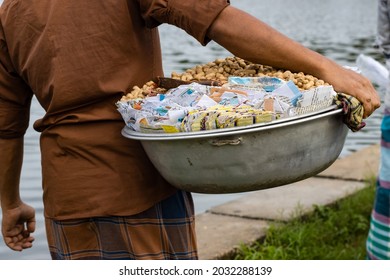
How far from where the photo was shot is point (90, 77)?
2441mm

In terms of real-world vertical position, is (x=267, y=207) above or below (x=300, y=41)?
above

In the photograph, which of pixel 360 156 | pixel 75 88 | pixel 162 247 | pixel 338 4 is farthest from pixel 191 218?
pixel 338 4

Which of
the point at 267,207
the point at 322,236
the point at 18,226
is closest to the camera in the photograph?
the point at 18,226

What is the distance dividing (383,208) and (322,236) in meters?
1.58

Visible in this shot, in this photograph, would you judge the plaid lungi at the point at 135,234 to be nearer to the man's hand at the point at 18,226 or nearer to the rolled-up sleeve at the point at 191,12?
the man's hand at the point at 18,226

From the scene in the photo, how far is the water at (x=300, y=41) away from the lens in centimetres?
638

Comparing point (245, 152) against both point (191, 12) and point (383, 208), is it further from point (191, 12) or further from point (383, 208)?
point (383, 208)

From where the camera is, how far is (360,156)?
704cm

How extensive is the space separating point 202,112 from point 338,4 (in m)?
32.9

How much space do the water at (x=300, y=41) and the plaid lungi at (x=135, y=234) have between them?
2.64 meters

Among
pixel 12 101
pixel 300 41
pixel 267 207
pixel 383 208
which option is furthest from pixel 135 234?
pixel 300 41

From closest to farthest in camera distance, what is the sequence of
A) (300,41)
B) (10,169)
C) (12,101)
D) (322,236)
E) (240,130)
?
(240,130) → (12,101) → (10,169) → (322,236) → (300,41)

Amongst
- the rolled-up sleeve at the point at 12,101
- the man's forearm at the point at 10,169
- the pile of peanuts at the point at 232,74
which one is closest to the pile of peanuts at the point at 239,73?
the pile of peanuts at the point at 232,74

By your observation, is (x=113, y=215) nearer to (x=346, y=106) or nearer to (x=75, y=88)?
(x=75, y=88)
